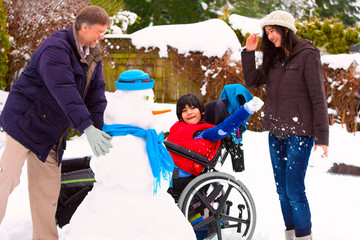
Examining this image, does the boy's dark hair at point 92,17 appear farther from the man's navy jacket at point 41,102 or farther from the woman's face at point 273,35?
the woman's face at point 273,35

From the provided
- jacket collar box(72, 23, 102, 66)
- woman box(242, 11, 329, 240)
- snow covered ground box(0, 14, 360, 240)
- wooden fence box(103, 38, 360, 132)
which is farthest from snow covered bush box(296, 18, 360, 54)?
jacket collar box(72, 23, 102, 66)

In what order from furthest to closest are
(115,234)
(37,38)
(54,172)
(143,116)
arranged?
(37,38) < (54,172) < (143,116) < (115,234)

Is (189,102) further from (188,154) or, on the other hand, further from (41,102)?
(41,102)

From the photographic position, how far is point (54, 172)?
254cm

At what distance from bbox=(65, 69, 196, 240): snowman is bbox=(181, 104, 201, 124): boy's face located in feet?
4.24

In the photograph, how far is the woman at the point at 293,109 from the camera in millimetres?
2521

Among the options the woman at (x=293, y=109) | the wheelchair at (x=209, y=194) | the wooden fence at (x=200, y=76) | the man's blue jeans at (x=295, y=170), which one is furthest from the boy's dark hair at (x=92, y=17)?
the wooden fence at (x=200, y=76)

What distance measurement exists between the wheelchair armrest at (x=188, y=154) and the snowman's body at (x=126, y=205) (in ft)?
2.96

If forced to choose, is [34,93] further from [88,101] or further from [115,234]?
[115,234]

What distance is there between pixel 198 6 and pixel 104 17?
1499 cm

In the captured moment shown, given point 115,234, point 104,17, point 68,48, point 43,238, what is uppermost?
point 104,17

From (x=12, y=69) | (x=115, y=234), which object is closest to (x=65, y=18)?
(x=12, y=69)

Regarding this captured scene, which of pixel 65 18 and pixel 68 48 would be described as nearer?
pixel 68 48

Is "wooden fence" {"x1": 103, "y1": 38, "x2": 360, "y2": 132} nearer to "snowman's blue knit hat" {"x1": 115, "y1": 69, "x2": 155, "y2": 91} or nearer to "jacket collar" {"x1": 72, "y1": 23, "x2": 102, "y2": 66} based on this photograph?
"jacket collar" {"x1": 72, "y1": 23, "x2": 102, "y2": 66}
